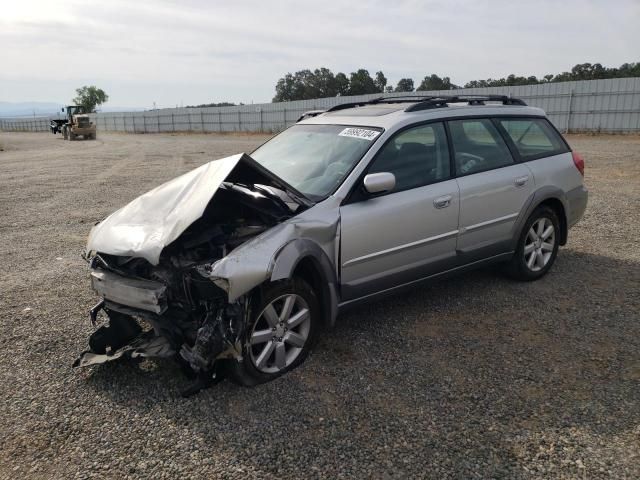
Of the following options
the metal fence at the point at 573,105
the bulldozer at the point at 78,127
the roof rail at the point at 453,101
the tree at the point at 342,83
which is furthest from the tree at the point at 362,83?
the roof rail at the point at 453,101

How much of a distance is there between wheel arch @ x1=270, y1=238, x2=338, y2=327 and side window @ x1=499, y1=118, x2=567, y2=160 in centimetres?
259

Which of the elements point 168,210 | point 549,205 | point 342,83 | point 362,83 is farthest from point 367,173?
point 342,83

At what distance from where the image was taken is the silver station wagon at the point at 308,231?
3154mm

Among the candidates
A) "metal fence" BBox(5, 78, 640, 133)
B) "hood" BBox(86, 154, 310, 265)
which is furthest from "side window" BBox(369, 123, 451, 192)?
"metal fence" BBox(5, 78, 640, 133)

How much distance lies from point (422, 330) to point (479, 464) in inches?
61.3

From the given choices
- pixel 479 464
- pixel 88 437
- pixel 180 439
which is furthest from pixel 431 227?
pixel 88 437

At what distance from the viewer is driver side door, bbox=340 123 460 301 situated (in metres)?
3.76

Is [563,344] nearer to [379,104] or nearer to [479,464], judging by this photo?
[479,464]

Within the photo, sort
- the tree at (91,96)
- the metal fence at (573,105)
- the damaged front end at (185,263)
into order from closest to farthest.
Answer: the damaged front end at (185,263) → the metal fence at (573,105) → the tree at (91,96)

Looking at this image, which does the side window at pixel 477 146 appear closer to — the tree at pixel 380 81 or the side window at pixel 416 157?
the side window at pixel 416 157

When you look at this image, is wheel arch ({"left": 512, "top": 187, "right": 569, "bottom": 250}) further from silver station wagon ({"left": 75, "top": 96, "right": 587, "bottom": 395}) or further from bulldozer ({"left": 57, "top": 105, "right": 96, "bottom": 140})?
bulldozer ({"left": 57, "top": 105, "right": 96, "bottom": 140})

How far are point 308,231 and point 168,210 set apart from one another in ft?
3.05

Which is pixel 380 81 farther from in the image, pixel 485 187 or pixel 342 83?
pixel 485 187

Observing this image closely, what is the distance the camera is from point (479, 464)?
2.63 m
